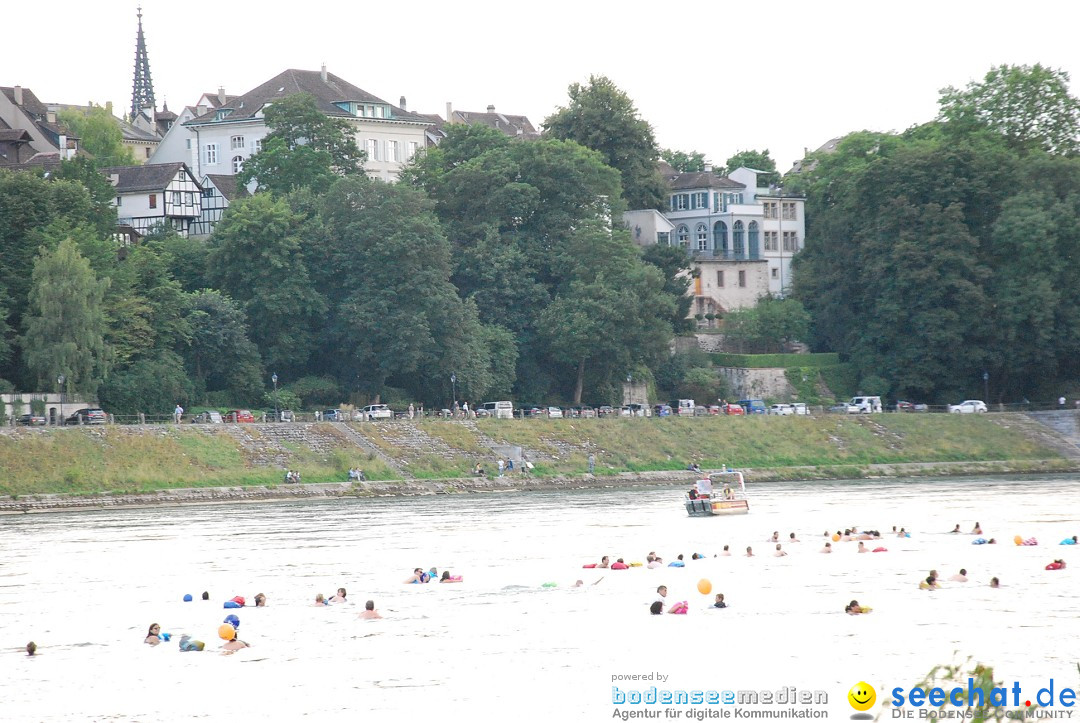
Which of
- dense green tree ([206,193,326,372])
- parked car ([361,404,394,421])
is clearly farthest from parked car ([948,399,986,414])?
dense green tree ([206,193,326,372])

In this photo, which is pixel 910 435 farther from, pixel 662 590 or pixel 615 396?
pixel 662 590

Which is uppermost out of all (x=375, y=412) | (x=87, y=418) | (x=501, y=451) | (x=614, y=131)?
(x=614, y=131)

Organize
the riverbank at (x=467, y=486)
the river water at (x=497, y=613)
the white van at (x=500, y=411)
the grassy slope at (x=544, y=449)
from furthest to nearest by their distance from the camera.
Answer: the white van at (x=500, y=411) → the grassy slope at (x=544, y=449) → the riverbank at (x=467, y=486) → the river water at (x=497, y=613)

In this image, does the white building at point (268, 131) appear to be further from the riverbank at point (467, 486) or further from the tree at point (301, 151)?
the riverbank at point (467, 486)

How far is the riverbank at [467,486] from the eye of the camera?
2778 inches

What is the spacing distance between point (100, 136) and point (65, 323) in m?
69.8

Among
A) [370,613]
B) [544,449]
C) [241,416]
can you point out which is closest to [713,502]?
[544,449]

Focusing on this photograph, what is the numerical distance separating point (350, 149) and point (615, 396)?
29667 mm

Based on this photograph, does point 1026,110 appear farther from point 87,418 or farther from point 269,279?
point 87,418

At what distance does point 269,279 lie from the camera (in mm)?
95562

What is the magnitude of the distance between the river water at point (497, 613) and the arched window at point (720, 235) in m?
68.3

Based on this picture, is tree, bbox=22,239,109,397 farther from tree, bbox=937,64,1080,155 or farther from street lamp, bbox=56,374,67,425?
tree, bbox=937,64,1080,155

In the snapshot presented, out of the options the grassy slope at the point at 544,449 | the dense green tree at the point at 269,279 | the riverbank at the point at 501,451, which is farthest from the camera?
the dense green tree at the point at 269,279

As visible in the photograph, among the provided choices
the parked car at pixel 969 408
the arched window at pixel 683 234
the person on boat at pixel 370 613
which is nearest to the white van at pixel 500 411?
the parked car at pixel 969 408
